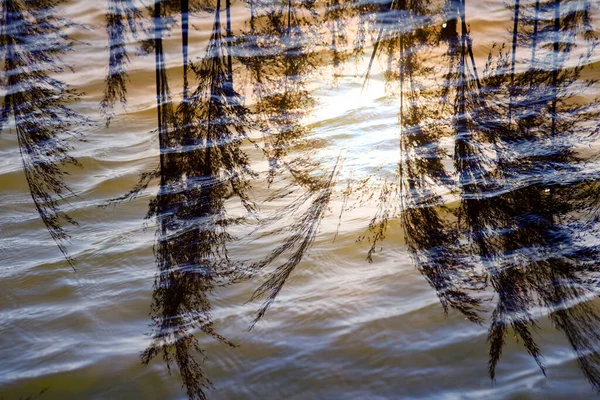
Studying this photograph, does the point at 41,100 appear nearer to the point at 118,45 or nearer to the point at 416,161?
the point at 118,45

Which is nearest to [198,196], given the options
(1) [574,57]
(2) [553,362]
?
(2) [553,362]

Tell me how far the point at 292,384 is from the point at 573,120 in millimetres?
1772

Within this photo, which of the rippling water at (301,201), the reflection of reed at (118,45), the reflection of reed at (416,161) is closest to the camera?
the rippling water at (301,201)

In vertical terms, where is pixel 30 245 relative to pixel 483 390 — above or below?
above

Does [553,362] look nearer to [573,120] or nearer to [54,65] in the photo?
[573,120]

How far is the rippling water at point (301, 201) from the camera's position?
142 cm

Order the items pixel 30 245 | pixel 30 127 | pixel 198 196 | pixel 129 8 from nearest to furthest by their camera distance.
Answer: pixel 30 245 < pixel 198 196 < pixel 30 127 < pixel 129 8

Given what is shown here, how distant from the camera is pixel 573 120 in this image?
2420 millimetres

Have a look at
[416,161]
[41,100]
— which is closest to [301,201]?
[416,161]

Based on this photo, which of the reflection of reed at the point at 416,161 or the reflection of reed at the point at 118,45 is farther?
the reflection of reed at the point at 118,45

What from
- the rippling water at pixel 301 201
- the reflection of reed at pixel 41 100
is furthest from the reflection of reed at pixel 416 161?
the reflection of reed at pixel 41 100

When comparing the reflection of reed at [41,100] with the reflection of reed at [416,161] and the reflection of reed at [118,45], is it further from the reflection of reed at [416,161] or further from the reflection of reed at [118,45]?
the reflection of reed at [416,161]

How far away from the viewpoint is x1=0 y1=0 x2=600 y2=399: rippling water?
4.67ft

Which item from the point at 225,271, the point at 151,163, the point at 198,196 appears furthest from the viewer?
the point at 151,163
